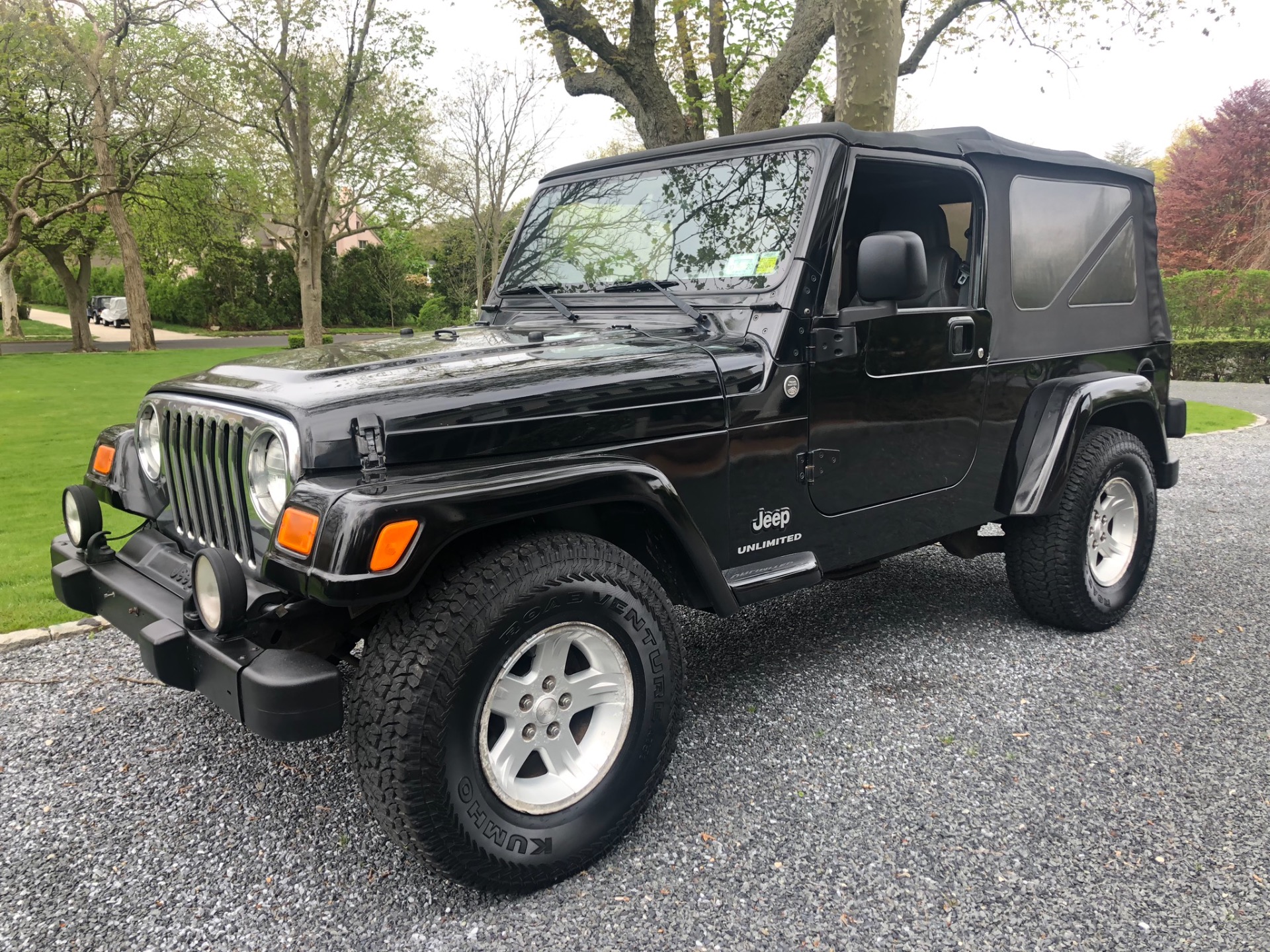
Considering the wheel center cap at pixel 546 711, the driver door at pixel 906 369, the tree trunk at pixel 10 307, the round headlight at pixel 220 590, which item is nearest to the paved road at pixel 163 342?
the tree trunk at pixel 10 307

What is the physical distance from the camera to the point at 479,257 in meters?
26.5

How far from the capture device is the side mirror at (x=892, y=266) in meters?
2.78

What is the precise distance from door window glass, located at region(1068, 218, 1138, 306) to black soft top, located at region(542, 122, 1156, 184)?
0.36 meters

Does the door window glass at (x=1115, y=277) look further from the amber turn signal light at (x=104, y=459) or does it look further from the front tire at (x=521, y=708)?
the amber turn signal light at (x=104, y=459)

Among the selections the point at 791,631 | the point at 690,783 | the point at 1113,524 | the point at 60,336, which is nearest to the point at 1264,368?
the point at 1113,524

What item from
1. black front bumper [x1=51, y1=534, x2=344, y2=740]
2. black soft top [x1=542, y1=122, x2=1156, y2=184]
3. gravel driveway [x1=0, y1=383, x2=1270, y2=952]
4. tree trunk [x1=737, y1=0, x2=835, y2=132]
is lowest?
gravel driveway [x1=0, y1=383, x2=1270, y2=952]

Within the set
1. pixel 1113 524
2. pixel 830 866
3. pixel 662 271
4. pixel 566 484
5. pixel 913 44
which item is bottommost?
pixel 830 866

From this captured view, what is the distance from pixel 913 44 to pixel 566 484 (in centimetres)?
1537

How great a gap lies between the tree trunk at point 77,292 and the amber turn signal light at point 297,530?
977 inches

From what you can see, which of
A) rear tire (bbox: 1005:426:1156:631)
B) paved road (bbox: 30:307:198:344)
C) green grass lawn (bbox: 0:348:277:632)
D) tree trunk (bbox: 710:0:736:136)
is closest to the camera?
rear tire (bbox: 1005:426:1156:631)

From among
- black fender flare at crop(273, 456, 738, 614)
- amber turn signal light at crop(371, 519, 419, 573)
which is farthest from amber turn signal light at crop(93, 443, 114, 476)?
amber turn signal light at crop(371, 519, 419, 573)

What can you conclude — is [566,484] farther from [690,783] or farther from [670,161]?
[670,161]

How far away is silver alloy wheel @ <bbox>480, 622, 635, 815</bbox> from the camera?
230cm

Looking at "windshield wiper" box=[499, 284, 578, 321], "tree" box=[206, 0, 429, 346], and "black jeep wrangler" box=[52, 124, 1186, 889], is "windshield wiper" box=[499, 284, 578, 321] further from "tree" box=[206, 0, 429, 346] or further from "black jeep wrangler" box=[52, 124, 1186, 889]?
"tree" box=[206, 0, 429, 346]
